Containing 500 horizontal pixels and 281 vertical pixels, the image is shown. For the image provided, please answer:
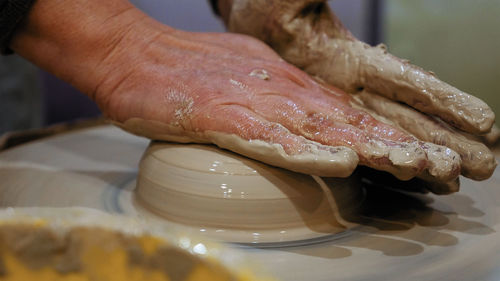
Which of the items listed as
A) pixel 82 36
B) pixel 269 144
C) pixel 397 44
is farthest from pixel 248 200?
pixel 397 44

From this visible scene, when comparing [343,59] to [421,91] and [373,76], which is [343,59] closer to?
[373,76]

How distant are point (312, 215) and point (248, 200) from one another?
0.14 m

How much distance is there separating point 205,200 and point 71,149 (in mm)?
713

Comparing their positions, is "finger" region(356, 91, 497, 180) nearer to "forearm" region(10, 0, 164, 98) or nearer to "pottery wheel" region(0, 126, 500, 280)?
"pottery wheel" region(0, 126, 500, 280)

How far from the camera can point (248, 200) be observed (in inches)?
40.7

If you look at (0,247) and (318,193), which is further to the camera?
(318,193)

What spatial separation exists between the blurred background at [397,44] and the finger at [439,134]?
1.81 meters

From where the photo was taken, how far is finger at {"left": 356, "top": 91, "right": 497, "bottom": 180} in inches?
40.0

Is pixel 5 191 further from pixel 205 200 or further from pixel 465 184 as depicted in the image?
pixel 465 184

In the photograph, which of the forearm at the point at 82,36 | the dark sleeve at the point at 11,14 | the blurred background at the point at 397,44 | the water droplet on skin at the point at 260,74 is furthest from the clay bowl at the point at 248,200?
the blurred background at the point at 397,44

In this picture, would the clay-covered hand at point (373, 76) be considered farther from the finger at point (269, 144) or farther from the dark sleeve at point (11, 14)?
the dark sleeve at point (11, 14)

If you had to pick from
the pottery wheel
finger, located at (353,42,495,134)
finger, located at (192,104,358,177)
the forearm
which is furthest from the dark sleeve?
finger, located at (353,42,495,134)

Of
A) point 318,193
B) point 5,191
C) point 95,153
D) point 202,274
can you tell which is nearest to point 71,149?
point 95,153

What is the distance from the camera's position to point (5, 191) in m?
1.23
